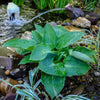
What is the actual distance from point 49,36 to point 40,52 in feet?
0.69

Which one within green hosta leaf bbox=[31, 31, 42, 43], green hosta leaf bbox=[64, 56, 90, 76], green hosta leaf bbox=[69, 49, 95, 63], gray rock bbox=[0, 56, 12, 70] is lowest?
gray rock bbox=[0, 56, 12, 70]

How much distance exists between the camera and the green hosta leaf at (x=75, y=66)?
1244mm

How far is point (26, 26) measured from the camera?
323 centimetres

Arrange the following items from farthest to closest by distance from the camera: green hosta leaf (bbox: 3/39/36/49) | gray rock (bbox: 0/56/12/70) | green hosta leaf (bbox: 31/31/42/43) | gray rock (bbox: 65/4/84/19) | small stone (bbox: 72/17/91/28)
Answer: gray rock (bbox: 65/4/84/19), small stone (bbox: 72/17/91/28), gray rock (bbox: 0/56/12/70), green hosta leaf (bbox: 31/31/42/43), green hosta leaf (bbox: 3/39/36/49)

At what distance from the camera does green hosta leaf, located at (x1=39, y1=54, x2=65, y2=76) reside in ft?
A: 4.00

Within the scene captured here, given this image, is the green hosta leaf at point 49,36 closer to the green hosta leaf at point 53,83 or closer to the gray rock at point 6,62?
the green hosta leaf at point 53,83

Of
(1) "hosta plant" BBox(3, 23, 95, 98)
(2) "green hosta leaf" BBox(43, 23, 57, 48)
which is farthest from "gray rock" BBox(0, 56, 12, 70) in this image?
(2) "green hosta leaf" BBox(43, 23, 57, 48)

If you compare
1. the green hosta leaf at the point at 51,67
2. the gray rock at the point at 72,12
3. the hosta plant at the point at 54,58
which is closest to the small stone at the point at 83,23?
the gray rock at the point at 72,12

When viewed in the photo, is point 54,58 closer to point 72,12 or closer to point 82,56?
point 82,56

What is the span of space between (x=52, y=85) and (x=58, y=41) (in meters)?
0.45

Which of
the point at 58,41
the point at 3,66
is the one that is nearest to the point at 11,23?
the point at 3,66

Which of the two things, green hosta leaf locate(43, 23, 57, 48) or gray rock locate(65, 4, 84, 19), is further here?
gray rock locate(65, 4, 84, 19)

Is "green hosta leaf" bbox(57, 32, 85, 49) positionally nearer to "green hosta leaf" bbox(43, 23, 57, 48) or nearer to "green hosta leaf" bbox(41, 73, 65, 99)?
"green hosta leaf" bbox(43, 23, 57, 48)

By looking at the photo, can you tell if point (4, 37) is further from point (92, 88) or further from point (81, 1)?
point (81, 1)
